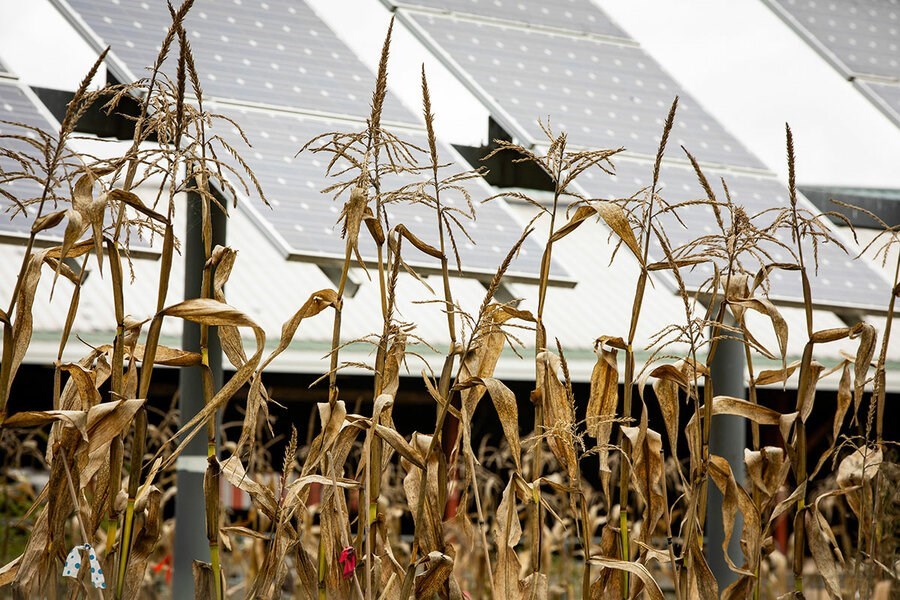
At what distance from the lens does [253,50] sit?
4.40 metres

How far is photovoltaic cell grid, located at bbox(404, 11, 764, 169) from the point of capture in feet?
14.9

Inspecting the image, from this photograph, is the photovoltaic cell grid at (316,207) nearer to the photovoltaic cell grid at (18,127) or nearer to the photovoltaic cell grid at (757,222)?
the photovoltaic cell grid at (757,222)

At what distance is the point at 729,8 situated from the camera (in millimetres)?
9805

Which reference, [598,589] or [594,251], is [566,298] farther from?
Result: [598,589]

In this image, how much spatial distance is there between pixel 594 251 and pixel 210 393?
11.4 metres

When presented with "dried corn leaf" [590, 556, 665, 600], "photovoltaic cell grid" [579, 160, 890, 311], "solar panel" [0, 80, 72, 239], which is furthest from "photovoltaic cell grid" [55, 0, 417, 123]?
"dried corn leaf" [590, 556, 665, 600]

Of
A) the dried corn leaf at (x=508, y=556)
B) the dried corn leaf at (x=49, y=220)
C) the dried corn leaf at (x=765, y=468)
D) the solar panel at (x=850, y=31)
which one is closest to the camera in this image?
the dried corn leaf at (x=49, y=220)

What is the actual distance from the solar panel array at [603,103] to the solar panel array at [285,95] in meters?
0.38

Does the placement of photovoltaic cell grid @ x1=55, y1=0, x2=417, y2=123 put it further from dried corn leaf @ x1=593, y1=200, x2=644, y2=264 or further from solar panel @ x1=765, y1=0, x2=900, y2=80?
solar panel @ x1=765, y1=0, x2=900, y2=80

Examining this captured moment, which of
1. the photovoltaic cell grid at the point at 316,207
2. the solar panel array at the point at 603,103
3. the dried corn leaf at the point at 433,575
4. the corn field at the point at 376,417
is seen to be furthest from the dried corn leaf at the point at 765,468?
the solar panel array at the point at 603,103

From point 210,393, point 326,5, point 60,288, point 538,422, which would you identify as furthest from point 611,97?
point 60,288

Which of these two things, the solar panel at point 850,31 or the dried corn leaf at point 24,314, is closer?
the dried corn leaf at point 24,314

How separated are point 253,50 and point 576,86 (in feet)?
4.73

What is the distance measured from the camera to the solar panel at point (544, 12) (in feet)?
16.7
